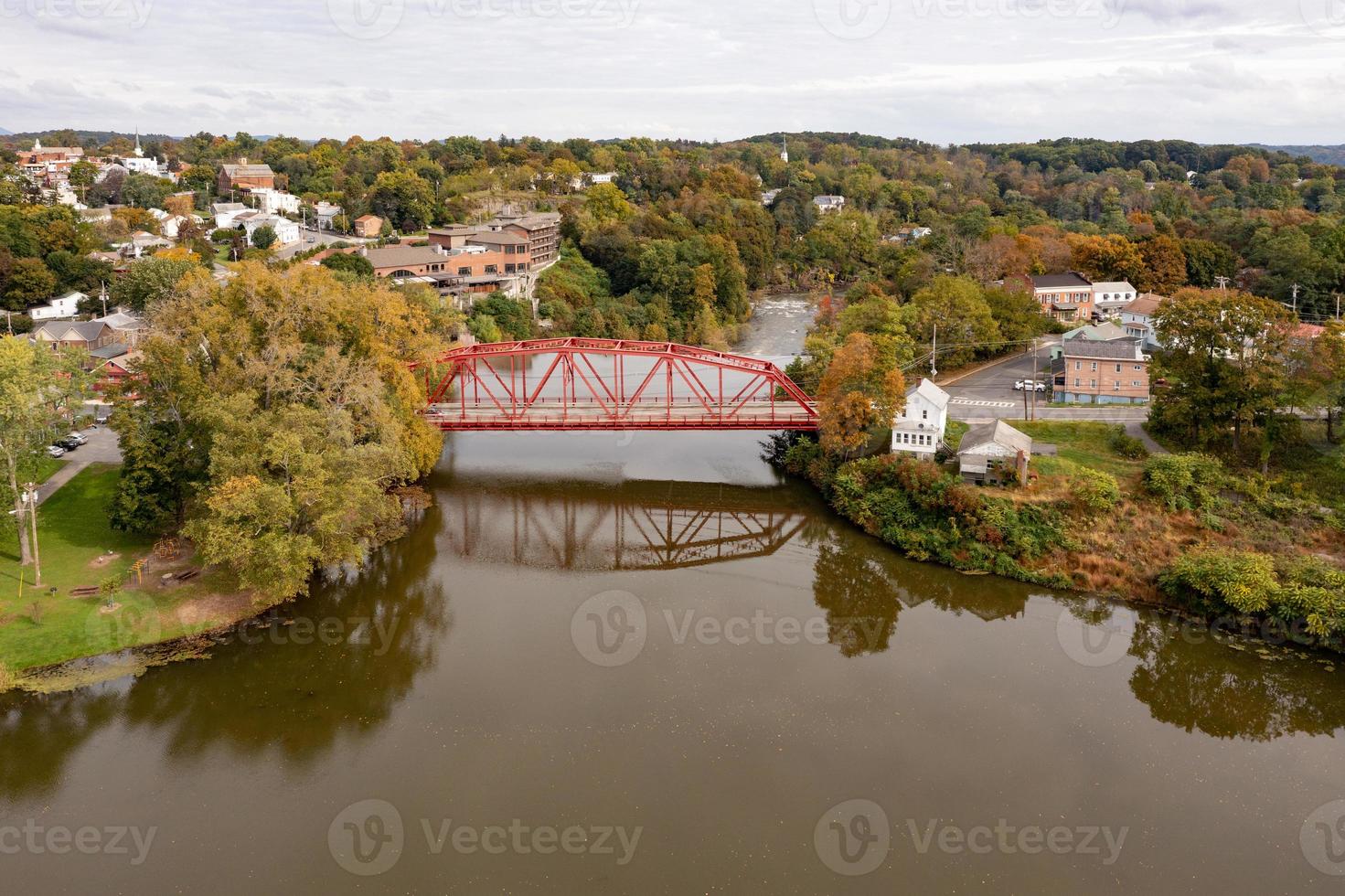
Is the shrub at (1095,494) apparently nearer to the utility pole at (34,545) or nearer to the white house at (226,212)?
the utility pole at (34,545)


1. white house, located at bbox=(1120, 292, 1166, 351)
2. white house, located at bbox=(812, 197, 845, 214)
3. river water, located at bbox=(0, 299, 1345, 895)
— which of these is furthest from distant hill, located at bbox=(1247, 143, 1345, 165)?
river water, located at bbox=(0, 299, 1345, 895)

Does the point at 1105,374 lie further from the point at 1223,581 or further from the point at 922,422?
the point at 1223,581

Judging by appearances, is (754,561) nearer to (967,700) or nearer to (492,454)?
(967,700)

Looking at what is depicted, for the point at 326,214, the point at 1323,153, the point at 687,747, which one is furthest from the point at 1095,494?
the point at 1323,153

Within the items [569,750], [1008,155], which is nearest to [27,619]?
[569,750]

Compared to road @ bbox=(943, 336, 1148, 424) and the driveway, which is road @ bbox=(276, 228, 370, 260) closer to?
the driveway
